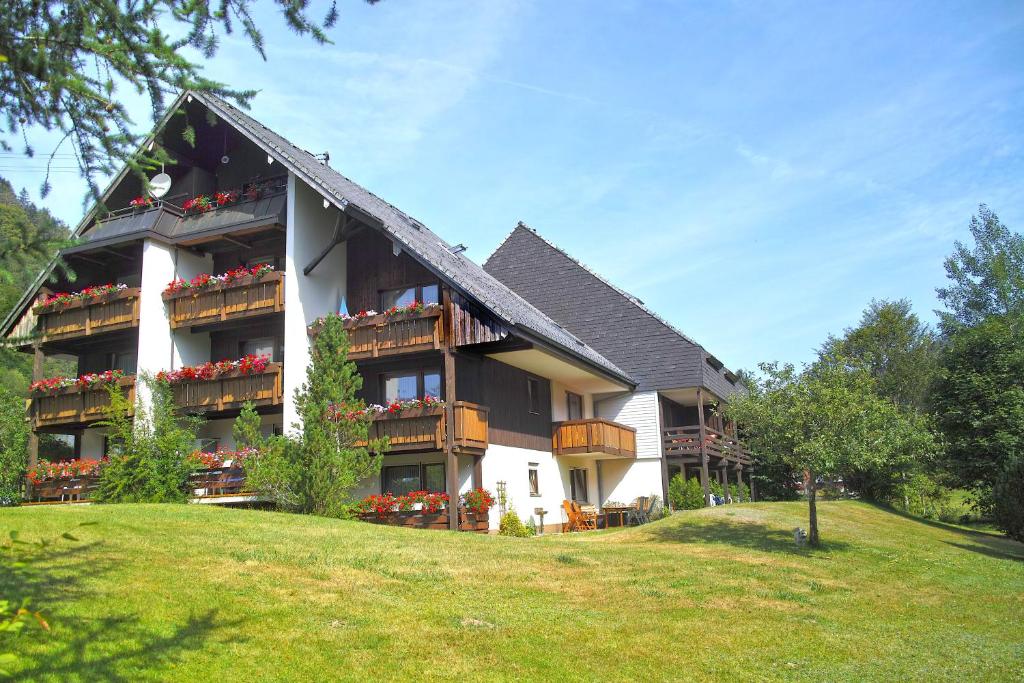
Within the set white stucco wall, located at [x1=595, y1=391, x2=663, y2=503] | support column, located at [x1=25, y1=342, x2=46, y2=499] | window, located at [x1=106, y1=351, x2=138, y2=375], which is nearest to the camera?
support column, located at [x1=25, y1=342, x2=46, y2=499]

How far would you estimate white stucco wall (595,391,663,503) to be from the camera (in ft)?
103

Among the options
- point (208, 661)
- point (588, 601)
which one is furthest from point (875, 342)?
point (208, 661)

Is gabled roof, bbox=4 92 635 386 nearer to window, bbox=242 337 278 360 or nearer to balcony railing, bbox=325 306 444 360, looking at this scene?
balcony railing, bbox=325 306 444 360

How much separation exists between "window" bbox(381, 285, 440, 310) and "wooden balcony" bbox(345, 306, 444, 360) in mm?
1622

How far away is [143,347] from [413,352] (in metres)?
8.14

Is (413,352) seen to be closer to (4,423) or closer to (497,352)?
(497,352)

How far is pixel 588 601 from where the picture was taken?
11430mm

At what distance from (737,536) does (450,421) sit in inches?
291

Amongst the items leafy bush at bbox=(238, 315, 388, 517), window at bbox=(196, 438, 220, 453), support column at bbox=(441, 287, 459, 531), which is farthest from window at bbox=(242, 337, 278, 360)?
leafy bush at bbox=(238, 315, 388, 517)

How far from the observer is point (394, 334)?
907 inches

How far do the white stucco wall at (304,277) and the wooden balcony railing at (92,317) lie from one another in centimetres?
487

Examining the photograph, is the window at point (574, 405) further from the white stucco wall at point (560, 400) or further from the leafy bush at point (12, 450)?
the leafy bush at point (12, 450)

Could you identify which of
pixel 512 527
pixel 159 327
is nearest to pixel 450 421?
pixel 512 527

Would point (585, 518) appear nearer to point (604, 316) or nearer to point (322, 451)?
point (604, 316)
